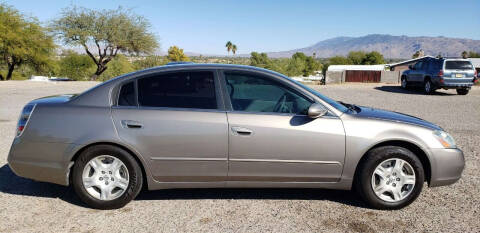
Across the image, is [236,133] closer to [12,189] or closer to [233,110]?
[233,110]

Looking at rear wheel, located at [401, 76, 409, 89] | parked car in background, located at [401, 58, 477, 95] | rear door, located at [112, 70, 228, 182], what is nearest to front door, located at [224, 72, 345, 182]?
rear door, located at [112, 70, 228, 182]

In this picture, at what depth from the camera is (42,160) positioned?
3688mm

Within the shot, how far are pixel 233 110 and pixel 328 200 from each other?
1.59 meters

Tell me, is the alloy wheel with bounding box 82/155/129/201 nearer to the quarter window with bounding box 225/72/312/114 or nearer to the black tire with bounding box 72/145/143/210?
the black tire with bounding box 72/145/143/210

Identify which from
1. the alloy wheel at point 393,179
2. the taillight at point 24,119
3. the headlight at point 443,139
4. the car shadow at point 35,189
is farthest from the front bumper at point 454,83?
the taillight at point 24,119

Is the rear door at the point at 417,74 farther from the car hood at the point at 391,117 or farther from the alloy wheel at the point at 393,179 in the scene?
the alloy wheel at the point at 393,179

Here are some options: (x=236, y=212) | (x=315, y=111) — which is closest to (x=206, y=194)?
(x=236, y=212)

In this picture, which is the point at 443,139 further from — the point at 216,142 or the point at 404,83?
the point at 404,83

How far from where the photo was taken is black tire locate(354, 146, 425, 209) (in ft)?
12.1

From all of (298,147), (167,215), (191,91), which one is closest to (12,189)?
(167,215)

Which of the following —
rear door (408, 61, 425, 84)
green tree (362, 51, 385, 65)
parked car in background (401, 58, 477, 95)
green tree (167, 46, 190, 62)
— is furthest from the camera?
green tree (362, 51, 385, 65)

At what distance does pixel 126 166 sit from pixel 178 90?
980 mm

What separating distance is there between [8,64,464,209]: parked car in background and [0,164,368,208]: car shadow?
0.38m

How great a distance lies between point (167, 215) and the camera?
11.8ft
